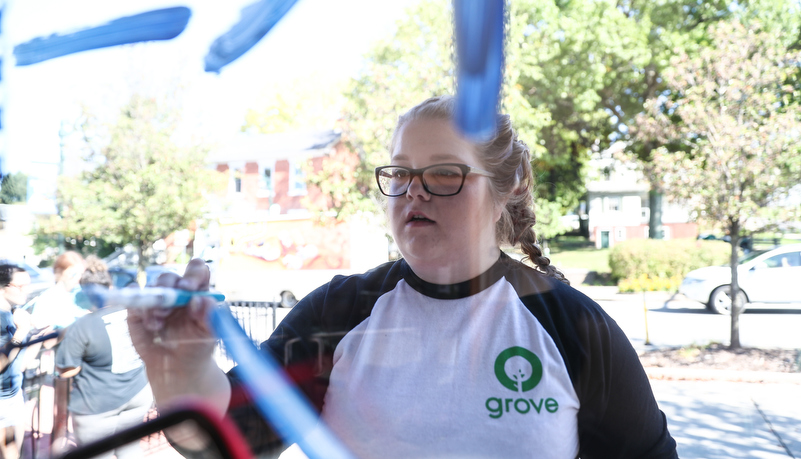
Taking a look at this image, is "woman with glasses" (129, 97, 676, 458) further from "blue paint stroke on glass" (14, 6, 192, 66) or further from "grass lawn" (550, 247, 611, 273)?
"grass lawn" (550, 247, 611, 273)

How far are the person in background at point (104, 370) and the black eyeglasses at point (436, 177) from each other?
0.40 meters

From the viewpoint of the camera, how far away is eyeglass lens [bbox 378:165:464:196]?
753 millimetres

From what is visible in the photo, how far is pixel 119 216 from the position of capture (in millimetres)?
595

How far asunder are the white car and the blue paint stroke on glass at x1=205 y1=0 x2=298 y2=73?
24.1 ft

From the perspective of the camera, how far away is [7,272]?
678mm

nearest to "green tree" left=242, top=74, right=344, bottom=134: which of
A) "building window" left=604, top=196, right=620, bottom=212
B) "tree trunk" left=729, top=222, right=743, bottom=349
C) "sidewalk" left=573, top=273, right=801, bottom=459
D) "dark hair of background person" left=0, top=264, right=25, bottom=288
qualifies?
"dark hair of background person" left=0, top=264, right=25, bottom=288

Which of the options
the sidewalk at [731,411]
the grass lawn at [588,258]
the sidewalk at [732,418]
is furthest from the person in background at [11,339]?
the grass lawn at [588,258]

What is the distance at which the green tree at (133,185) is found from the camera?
559 millimetres

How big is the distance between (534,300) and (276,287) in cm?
48

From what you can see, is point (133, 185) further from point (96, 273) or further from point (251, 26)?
point (251, 26)

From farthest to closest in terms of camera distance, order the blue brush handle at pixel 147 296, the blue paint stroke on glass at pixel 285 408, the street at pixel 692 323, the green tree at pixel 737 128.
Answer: the street at pixel 692 323 → the green tree at pixel 737 128 → the blue paint stroke on glass at pixel 285 408 → the blue brush handle at pixel 147 296

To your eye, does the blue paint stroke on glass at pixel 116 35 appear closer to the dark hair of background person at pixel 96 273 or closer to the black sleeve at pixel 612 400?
the dark hair of background person at pixel 96 273

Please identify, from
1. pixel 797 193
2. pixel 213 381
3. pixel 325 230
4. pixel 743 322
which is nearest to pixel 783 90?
pixel 797 193

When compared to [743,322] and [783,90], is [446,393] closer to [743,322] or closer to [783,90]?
[783,90]
